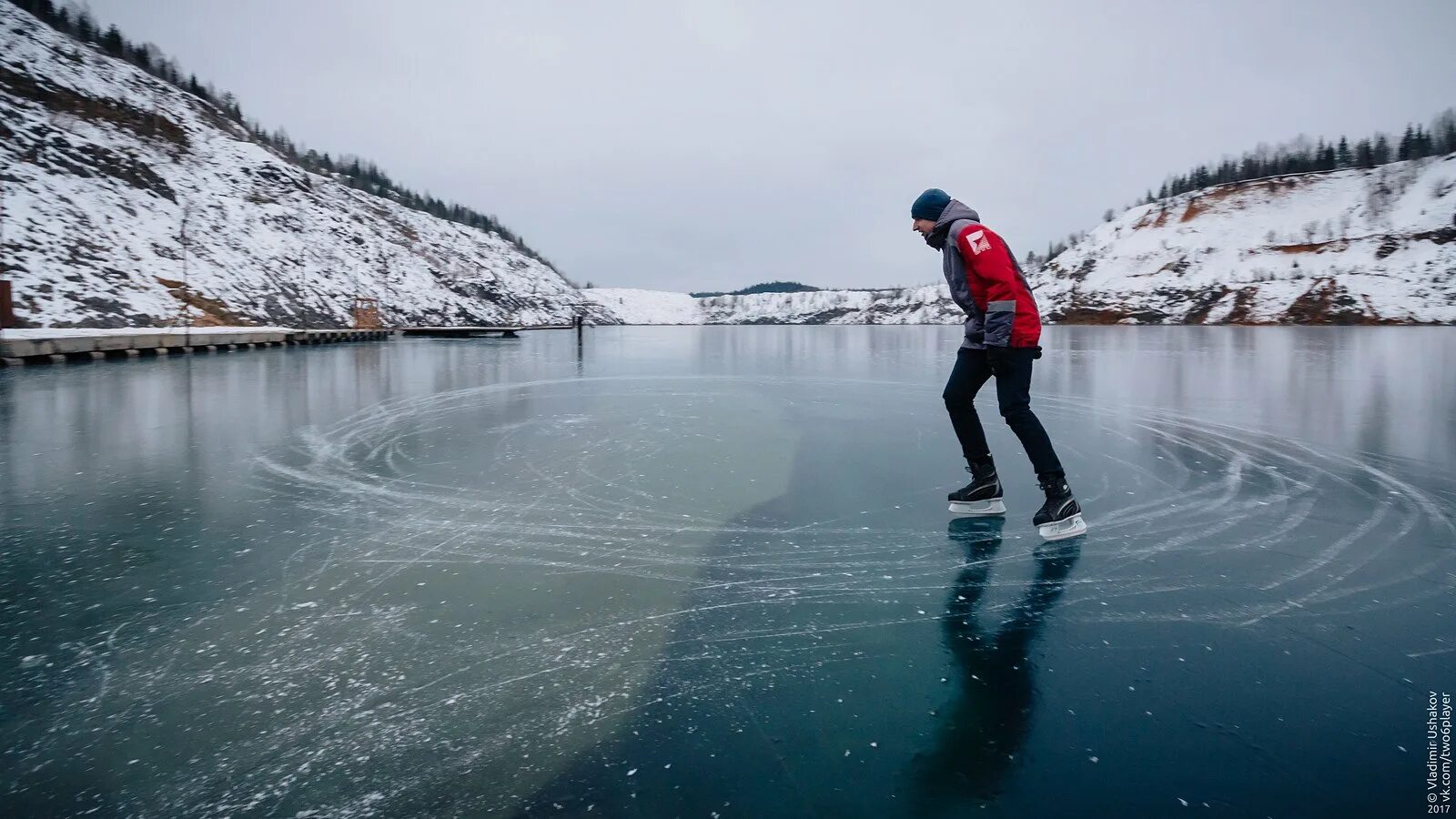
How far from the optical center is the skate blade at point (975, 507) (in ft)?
13.3

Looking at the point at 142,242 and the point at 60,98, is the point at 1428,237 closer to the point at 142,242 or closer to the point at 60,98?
the point at 142,242

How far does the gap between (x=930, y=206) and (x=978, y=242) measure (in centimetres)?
49

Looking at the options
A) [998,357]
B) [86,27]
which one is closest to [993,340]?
[998,357]

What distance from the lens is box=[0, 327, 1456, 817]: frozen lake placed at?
168 cm

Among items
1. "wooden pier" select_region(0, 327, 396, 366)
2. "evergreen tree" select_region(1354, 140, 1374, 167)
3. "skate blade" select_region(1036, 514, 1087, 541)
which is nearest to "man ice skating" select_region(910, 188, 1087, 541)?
"skate blade" select_region(1036, 514, 1087, 541)

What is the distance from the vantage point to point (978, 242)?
3777 mm

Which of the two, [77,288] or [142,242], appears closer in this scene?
[77,288]

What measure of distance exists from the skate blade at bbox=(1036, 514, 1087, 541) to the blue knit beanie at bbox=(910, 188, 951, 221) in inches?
78.7

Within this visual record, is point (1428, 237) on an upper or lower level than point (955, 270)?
upper

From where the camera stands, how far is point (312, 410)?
8383 millimetres

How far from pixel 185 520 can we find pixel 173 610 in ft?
4.94

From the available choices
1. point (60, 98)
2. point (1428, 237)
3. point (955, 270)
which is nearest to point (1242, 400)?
point (955, 270)

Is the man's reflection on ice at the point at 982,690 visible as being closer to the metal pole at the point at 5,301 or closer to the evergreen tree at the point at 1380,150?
the metal pole at the point at 5,301

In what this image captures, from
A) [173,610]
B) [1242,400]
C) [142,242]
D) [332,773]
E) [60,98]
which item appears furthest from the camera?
[60,98]
